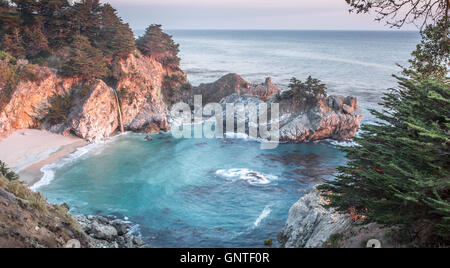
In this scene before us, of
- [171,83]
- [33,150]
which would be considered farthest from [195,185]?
[171,83]

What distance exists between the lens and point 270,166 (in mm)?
27859

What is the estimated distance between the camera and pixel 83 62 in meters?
32.3

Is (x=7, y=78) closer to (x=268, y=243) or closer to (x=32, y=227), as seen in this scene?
(x=32, y=227)

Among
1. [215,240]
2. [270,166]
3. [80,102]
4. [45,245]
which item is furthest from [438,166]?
[80,102]

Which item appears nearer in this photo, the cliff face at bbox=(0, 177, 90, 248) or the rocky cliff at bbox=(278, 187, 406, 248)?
the cliff face at bbox=(0, 177, 90, 248)

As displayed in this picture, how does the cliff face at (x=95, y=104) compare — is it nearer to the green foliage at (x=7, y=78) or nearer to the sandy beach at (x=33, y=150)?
the green foliage at (x=7, y=78)

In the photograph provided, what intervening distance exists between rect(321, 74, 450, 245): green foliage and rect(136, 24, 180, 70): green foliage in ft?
135

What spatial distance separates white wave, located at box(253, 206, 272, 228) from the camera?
19.0m

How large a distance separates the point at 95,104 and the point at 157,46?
16512mm

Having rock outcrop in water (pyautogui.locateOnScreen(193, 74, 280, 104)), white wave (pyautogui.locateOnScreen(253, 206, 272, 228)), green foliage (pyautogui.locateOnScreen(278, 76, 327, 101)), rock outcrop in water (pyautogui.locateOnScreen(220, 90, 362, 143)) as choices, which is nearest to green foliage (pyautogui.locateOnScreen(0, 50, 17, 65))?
rock outcrop in water (pyautogui.locateOnScreen(193, 74, 280, 104))

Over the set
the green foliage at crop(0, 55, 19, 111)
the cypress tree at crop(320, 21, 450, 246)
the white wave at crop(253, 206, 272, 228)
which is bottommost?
the white wave at crop(253, 206, 272, 228)

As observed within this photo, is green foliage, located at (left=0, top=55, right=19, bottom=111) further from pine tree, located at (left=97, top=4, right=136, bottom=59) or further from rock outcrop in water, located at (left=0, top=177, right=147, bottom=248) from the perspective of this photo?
rock outcrop in water, located at (left=0, top=177, right=147, bottom=248)

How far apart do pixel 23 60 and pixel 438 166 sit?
3577 centimetres

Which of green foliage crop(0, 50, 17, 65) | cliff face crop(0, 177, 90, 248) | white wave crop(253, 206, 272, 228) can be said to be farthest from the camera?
green foliage crop(0, 50, 17, 65)
